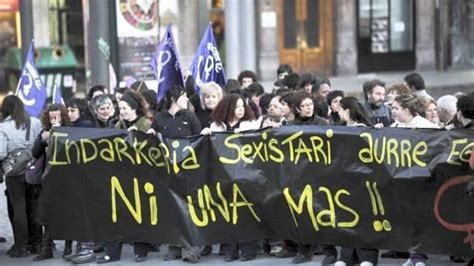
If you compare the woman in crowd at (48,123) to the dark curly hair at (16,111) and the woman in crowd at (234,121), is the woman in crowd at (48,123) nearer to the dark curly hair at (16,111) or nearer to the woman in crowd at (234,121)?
the dark curly hair at (16,111)

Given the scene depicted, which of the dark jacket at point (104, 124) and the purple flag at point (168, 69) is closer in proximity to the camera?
the dark jacket at point (104, 124)

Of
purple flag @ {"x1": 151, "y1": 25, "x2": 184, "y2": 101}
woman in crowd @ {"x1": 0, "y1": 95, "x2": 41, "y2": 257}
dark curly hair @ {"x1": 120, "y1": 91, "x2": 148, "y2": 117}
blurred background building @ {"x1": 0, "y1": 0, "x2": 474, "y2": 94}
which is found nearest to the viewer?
dark curly hair @ {"x1": 120, "y1": 91, "x2": 148, "y2": 117}

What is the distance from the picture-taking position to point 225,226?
Result: 34.8ft

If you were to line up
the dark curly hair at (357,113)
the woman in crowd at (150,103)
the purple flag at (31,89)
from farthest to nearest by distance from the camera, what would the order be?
the purple flag at (31,89)
the woman in crowd at (150,103)
the dark curly hair at (357,113)

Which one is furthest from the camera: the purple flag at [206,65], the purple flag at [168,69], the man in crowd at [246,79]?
the man in crowd at [246,79]

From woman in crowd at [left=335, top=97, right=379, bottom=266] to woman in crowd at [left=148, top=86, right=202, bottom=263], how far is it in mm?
1417

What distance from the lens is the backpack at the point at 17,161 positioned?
11.2 metres

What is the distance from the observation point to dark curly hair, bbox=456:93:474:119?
962 centimetres

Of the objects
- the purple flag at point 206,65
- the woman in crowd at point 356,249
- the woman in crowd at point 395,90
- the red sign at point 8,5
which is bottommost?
the woman in crowd at point 356,249

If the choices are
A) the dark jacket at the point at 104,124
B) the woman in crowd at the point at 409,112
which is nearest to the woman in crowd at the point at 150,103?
the dark jacket at the point at 104,124

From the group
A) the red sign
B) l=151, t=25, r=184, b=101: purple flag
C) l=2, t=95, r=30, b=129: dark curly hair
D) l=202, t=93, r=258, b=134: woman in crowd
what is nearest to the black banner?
l=202, t=93, r=258, b=134: woman in crowd

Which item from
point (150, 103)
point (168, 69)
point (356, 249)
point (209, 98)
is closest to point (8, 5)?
point (168, 69)

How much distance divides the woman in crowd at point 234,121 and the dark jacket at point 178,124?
0.60 feet

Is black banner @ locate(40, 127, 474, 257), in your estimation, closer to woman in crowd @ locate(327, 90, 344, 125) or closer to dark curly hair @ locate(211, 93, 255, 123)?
dark curly hair @ locate(211, 93, 255, 123)
